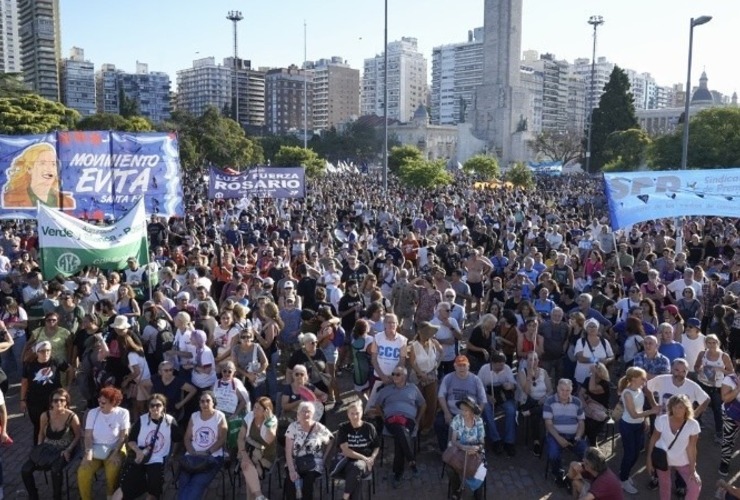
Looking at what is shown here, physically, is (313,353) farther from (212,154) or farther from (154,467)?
(212,154)

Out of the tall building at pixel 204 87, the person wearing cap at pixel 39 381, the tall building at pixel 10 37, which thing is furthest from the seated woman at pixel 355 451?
the tall building at pixel 204 87

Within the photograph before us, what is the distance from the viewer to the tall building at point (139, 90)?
163375 millimetres

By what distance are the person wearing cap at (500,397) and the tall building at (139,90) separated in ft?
541

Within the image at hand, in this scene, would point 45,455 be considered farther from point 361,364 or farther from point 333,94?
Answer: point 333,94

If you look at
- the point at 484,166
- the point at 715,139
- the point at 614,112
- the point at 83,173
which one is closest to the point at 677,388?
the point at 83,173

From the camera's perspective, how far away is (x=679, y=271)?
39.3 ft

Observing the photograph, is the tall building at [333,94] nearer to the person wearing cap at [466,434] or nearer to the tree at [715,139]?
the tree at [715,139]

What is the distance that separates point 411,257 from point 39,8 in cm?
15211

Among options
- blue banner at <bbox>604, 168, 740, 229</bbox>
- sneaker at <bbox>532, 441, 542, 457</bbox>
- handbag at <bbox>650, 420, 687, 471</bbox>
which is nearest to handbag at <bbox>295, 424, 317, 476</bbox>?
sneaker at <bbox>532, 441, 542, 457</bbox>

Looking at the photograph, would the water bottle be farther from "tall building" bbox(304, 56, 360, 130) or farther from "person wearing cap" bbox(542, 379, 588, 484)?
"tall building" bbox(304, 56, 360, 130)

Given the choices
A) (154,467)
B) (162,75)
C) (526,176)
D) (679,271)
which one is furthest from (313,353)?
(162,75)

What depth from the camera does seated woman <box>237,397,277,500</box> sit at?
6383mm

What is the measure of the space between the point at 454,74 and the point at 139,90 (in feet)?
258

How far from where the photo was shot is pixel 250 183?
20125mm
